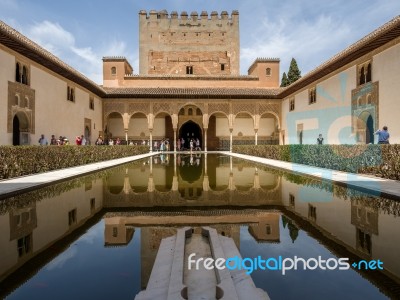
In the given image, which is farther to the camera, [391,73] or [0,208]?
[391,73]

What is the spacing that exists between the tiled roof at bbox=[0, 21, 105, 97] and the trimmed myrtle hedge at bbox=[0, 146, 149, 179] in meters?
4.30

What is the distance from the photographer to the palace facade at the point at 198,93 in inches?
484

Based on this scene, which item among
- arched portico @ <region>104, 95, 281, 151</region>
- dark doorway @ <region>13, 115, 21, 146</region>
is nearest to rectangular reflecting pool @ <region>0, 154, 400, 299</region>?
dark doorway @ <region>13, 115, 21, 146</region>

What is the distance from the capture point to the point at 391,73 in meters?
11.5

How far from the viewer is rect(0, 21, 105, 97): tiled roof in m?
11.0

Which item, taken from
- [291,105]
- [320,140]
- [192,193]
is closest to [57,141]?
[192,193]

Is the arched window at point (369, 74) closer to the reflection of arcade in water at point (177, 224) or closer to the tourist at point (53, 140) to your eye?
the reflection of arcade in water at point (177, 224)

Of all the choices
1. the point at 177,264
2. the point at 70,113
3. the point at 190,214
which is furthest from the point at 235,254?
the point at 70,113

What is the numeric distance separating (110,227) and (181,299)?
7.12 ft

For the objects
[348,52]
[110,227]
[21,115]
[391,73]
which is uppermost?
[348,52]

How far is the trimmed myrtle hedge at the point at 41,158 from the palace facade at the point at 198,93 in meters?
2.69

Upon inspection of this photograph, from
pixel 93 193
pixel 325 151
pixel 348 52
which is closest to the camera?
pixel 93 193

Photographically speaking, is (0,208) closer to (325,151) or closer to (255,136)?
(325,151)

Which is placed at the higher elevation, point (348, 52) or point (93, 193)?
point (348, 52)
